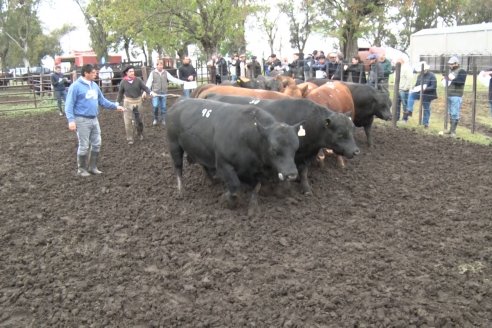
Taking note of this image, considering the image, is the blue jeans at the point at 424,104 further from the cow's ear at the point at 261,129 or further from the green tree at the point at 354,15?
the green tree at the point at 354,15

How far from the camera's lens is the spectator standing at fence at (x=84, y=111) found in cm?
779

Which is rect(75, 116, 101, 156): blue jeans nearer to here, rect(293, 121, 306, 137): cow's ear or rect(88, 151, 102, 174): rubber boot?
rect(88, 151, 102, 174): rubber boot

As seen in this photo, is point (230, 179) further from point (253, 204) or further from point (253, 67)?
point (253, 67)

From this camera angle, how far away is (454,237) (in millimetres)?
5461

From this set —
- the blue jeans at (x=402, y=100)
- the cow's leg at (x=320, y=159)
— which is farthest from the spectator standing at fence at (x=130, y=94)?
the blue jeans at (x=402, y=100)

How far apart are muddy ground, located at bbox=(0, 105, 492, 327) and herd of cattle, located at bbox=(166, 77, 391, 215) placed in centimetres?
45

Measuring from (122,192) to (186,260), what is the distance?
8.64ft

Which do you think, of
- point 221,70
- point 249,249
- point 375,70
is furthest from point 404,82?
point 249,249

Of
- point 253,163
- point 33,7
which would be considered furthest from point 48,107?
point 33,7

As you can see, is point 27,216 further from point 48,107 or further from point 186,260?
point 48,107

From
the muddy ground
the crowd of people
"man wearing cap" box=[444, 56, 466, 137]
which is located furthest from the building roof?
the muddy ground

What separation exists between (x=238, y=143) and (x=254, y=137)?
9.0 inches

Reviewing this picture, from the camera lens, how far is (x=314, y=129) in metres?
7.20

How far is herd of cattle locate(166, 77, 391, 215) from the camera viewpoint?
5.98m
